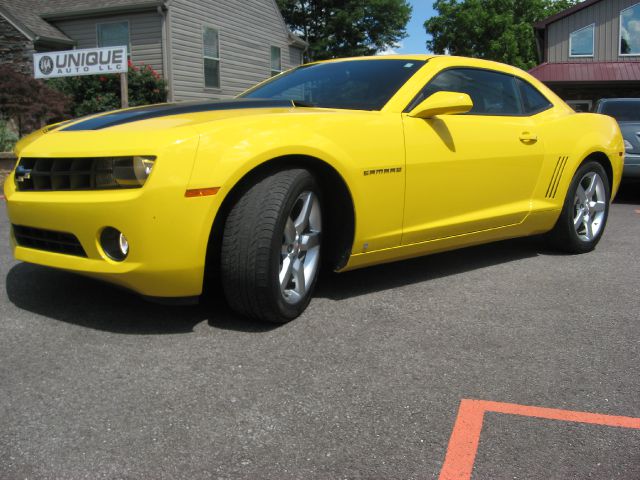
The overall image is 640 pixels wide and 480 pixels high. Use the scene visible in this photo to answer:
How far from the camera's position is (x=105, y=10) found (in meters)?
17.1

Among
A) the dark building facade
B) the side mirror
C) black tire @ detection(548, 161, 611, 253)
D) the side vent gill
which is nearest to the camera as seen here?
the side mirror

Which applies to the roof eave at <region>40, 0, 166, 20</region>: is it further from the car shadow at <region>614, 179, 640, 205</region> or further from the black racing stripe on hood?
the black racing stripe on hood

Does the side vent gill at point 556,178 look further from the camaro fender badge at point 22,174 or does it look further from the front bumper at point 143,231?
the camaro fender badge at point 22,174

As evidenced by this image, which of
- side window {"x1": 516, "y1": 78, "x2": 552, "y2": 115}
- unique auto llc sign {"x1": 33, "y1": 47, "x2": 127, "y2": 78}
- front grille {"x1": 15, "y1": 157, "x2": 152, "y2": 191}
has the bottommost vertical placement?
front grille {"x1": 15, "y1": 157, "x2": 152, "y2": 191}

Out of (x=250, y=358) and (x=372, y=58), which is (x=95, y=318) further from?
(x=372, y=58)

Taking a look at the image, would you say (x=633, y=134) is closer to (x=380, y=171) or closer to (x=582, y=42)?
(x=380, y=171)

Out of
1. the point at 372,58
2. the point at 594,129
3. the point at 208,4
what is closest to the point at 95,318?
the point at 372,58

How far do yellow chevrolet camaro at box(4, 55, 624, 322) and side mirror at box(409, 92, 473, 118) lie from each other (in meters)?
0.01

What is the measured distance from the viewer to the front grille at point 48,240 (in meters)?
3.22

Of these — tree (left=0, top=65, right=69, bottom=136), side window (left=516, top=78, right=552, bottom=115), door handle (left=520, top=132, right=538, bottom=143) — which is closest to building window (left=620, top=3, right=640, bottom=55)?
tree (left=0, top=65, right=69, bottom=136)

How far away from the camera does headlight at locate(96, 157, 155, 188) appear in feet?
9.93

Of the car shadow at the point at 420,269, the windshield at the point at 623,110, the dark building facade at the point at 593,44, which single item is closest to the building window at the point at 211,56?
the windshield at the point at 623,110

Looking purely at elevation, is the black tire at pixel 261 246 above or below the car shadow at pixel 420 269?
above

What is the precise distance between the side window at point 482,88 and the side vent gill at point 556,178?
0.50 m
